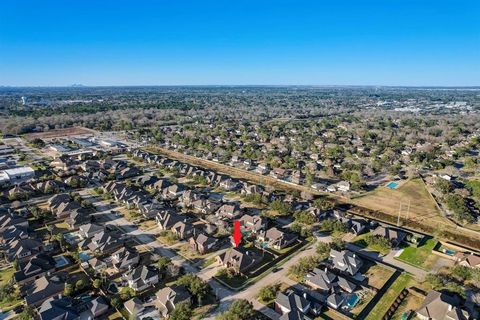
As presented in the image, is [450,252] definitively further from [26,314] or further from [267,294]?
[26,314]

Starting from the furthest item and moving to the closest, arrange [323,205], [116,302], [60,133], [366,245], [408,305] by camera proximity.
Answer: [60,133] → [323,205] → [366,245] → [408,305] → [116,302]

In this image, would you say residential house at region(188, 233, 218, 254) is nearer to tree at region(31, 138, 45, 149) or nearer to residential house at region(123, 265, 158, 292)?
residential house at region(123, 265, 158, 292)

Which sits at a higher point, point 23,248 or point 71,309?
point 23,248

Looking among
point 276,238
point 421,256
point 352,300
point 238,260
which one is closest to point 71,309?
point 238,260

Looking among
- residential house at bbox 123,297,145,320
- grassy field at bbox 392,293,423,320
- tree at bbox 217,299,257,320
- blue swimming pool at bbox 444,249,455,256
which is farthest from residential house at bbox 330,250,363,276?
residential house at bbox 123,297,145,320

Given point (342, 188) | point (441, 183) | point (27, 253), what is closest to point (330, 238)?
point (342, 188)

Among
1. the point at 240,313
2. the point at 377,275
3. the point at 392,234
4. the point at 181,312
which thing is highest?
the point at 240,313

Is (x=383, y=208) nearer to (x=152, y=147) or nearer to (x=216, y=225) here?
(x=216, y=225)

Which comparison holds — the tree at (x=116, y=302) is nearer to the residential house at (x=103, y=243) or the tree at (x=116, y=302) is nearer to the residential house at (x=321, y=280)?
the residential house at (x=103, y=243)
